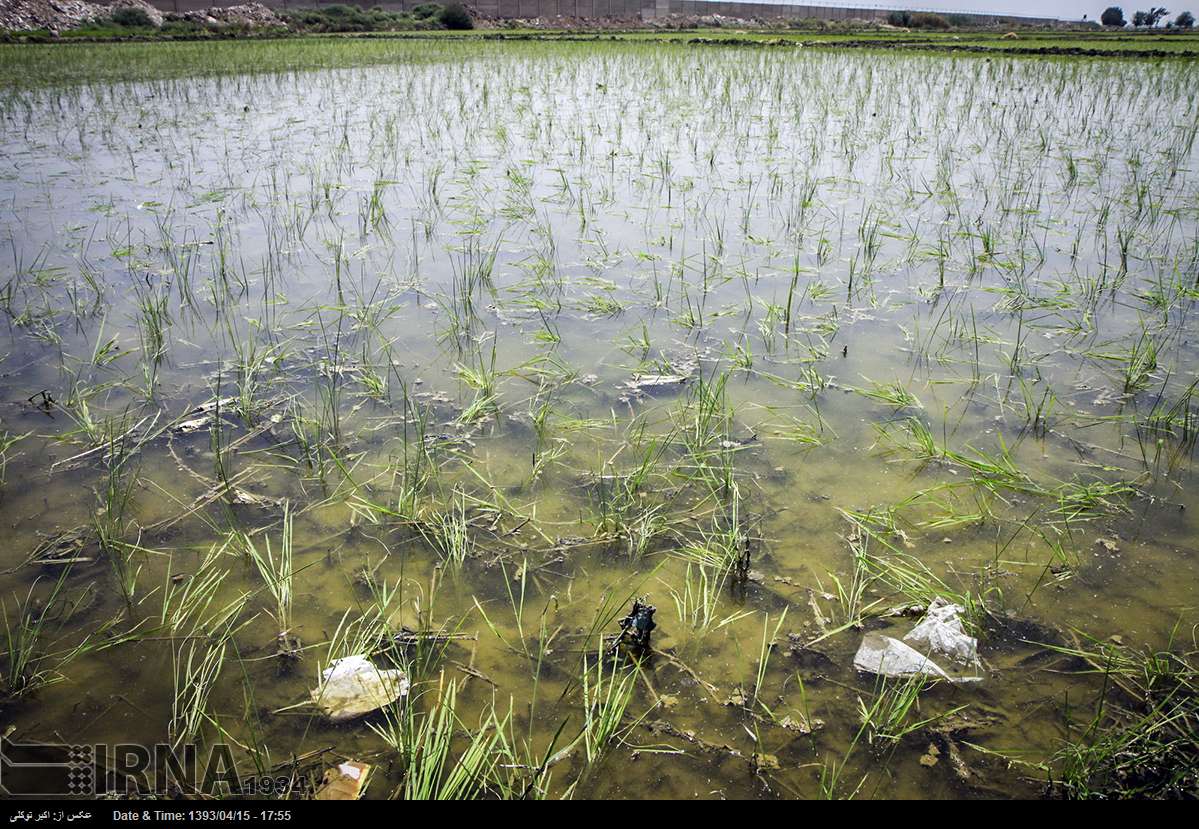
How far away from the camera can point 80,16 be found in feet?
107

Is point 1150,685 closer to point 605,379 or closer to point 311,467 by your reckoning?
point 605,379

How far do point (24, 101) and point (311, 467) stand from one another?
11.6 m

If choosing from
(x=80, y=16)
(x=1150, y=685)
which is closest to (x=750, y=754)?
(x=1150, y=685)

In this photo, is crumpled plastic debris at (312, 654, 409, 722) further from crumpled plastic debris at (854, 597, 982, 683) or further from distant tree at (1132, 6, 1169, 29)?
distant tree at (1132, 6, 1169, 29)

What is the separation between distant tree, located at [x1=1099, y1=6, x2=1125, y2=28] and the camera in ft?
221

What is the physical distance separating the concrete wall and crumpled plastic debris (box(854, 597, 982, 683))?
52460mm

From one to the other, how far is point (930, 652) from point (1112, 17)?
93100 millimetres

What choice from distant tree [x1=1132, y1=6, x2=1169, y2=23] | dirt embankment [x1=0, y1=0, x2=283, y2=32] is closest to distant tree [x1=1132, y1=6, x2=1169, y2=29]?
distant tree [x1=1132, y1=6, x2=1169, y2=23]

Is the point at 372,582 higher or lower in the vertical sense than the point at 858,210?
lower

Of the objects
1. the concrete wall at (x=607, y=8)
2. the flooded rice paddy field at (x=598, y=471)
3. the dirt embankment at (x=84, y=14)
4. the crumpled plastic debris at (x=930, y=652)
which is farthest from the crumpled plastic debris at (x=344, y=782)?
the concrete wall at (x=607, y=8)

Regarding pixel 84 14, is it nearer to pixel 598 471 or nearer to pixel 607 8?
pixel 607 8

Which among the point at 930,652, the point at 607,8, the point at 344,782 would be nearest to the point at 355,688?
the point at 344,782

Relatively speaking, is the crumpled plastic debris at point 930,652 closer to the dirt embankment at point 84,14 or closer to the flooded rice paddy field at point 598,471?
the flooded rice paddy field at point 598,471

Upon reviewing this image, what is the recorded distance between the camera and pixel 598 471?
242 centimetres
